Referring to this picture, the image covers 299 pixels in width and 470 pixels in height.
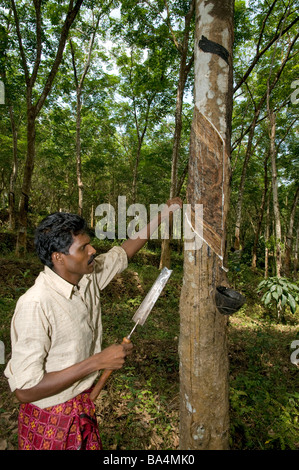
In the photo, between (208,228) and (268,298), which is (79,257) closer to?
(208,228)

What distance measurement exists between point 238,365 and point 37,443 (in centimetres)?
338

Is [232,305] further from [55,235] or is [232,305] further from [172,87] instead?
[172,87]

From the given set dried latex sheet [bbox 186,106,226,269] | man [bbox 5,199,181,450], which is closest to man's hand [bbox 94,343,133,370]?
man [bbox 5,199,181,450]

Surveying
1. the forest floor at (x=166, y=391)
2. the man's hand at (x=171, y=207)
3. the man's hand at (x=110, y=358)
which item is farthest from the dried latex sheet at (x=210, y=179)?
the forest floor at (x=166, y=391)

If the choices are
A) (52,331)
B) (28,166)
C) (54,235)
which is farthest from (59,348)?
(28,166)

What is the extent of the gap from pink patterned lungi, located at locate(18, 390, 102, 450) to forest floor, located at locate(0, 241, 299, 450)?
4.16 feet

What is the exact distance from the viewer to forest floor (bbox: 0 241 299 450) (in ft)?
8.12

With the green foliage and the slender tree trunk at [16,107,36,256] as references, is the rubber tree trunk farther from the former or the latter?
the slender tree trunk at [16,107,36,256]

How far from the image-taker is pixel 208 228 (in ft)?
4.91

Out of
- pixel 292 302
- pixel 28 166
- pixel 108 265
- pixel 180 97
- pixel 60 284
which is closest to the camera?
pixel 60 284

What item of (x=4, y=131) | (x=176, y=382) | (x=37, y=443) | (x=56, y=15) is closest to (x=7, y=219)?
(x=4, y=131)

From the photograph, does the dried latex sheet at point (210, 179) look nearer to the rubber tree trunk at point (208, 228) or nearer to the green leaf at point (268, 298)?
the rubber tree trunk at point (208, 228)

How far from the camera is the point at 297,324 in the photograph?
714 centimetres

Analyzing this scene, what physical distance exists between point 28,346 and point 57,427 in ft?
1.86
